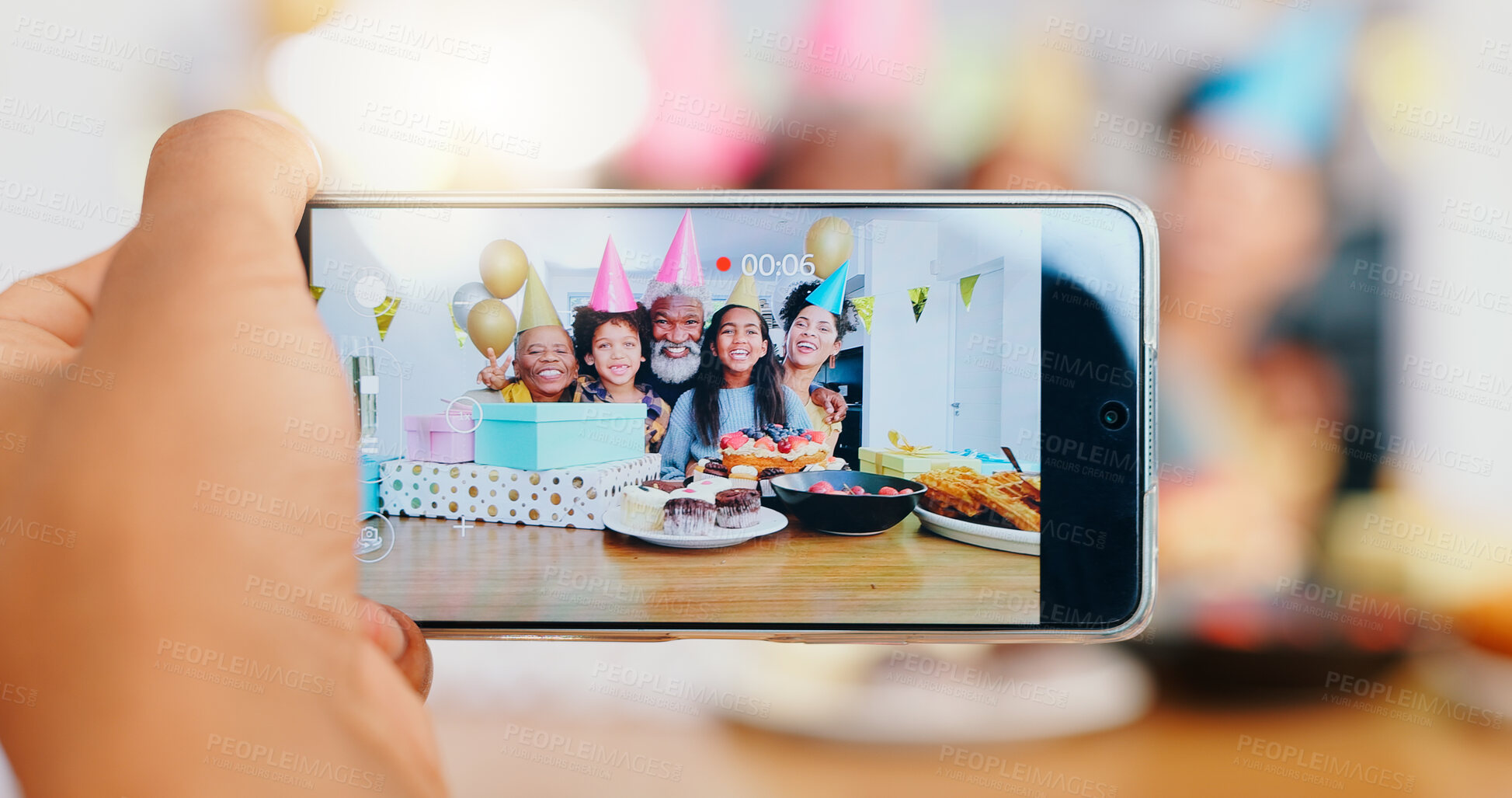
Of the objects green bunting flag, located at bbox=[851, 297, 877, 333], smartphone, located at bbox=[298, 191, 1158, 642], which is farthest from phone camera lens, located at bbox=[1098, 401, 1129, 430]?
green bunting flag, located at bbox=[851, 297, 877, 333]

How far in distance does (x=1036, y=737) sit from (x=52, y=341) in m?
0.45

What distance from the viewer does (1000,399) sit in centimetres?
29

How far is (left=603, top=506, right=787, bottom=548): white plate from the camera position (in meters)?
0.29

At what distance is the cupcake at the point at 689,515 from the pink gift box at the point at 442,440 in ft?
0.32

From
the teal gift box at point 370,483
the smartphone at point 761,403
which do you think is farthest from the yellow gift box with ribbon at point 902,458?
the teal gift box at point 370,483

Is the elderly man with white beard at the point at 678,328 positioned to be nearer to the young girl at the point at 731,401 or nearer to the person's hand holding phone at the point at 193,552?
the young girl at the point at 731,401

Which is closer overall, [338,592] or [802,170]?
[338,592]

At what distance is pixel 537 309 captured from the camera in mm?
288

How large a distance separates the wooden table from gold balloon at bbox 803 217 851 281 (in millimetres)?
125

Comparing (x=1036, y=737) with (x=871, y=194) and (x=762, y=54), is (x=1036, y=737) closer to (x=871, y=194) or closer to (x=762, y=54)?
(x=871, y=194)

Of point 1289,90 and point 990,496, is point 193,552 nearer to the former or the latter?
point 990,496

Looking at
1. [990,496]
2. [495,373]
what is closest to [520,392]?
[495,373]

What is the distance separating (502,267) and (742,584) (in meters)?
0.18

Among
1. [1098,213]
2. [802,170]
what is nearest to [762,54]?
[802,170]
